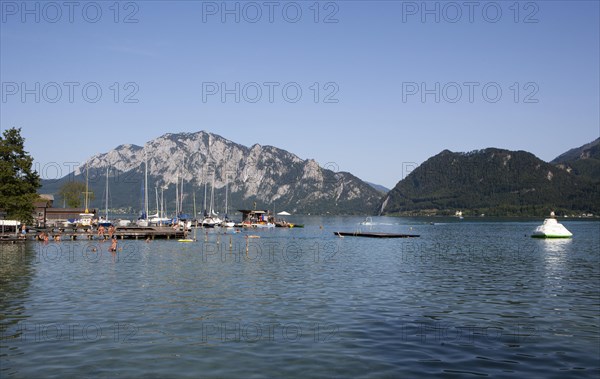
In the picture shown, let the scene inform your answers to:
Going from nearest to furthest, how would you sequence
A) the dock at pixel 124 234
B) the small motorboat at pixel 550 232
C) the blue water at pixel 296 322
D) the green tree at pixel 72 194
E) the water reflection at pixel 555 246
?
the blue water at pixel 296 322, the water reflection at pixel 555 246, the dock at pixel 124 234, the small motorboat at pixel 550 232, the green tree at pixel 72 194

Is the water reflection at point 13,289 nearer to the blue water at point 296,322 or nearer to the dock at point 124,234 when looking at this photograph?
the blue water at point 296,322

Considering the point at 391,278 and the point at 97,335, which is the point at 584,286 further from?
Result: the point at 97,335

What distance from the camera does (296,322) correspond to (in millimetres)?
29453

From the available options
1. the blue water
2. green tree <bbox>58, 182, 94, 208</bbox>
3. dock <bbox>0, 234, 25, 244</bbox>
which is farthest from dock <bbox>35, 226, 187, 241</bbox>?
green tree <bbox>58, 182, 94, 208</bbox>

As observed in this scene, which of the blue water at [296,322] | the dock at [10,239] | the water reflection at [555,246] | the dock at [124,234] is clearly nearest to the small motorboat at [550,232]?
Answer: the water reflection at [555,246]

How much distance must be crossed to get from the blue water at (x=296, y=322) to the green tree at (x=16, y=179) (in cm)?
4155

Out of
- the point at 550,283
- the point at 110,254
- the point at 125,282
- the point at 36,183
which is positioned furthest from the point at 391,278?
the point at 36,183

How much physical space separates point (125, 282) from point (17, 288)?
27.4 ft

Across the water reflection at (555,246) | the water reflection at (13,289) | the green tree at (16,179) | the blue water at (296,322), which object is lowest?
the water reflection at (555,246)

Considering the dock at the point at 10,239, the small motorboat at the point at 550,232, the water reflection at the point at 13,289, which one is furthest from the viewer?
the small motorboat at the point at 550,232

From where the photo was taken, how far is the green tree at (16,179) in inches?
3632

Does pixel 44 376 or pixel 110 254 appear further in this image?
pixel 110 254

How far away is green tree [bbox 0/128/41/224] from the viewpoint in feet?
303

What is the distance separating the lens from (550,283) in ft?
155
